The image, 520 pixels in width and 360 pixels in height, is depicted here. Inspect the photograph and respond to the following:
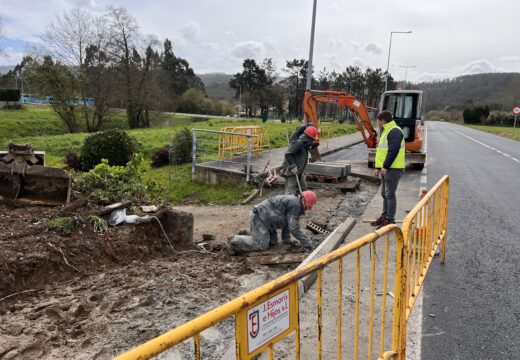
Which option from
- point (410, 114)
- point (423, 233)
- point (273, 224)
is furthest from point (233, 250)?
point (410, 114)

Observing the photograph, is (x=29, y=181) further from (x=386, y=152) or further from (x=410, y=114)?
(x=410, y=114)

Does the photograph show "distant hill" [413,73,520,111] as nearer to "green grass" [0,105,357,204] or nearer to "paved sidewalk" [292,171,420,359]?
"green grass" [0,105,357,204]

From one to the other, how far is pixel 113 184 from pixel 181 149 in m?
9.15

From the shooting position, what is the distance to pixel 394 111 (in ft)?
48.3

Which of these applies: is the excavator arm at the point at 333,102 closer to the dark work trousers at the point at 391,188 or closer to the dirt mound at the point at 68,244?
the dark work trousers at the point at 391,188

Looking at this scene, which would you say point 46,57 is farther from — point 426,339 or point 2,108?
point 426,339

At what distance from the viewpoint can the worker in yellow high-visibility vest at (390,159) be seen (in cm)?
704

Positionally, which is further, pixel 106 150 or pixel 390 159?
pixel 106 150

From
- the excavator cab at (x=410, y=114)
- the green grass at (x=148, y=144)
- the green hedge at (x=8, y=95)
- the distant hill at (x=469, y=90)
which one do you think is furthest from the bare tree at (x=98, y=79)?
the distant hill at (x=469, y=90)

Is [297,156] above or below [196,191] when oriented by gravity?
above

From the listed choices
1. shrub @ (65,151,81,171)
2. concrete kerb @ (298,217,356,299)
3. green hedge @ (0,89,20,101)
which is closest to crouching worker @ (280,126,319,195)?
concrete kerb @ (298,217,356,299)

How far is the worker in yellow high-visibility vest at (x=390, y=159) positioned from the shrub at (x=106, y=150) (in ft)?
37.0

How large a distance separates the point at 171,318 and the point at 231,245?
2071mm

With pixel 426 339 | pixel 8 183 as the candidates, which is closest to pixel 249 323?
pixel 426 339
